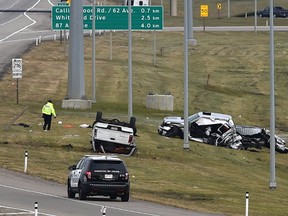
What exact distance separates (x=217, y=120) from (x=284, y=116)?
19343 mm

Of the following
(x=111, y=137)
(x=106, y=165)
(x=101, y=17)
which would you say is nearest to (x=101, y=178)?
(x=106, y=165)

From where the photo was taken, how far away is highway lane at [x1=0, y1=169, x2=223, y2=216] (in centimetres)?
3341

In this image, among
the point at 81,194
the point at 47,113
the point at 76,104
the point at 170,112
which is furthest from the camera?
the point at 170,112

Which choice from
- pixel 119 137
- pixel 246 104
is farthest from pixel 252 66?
pixel 119 137

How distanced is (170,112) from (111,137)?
77.4ft

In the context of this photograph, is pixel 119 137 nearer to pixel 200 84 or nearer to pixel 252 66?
pixel 200 84

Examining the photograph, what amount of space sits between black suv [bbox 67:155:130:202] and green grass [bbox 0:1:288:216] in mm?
2841

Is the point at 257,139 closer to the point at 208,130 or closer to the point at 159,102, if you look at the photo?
the point at 208,130

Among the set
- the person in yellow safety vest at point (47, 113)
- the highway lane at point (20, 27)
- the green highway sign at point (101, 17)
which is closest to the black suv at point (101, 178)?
the person in yellow safety vest at point (47, 113)

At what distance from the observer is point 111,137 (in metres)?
50.6

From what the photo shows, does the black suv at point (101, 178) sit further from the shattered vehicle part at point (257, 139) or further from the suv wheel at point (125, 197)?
the shattered vehicle part at point (257, 139)

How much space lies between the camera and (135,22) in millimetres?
81875

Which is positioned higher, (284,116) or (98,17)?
(98,17)

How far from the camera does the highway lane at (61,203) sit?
3341 centimetres
